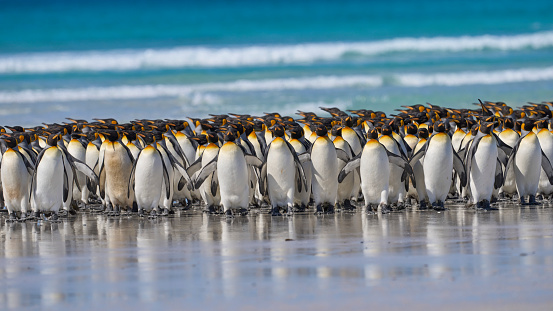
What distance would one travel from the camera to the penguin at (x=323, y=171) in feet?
36.6

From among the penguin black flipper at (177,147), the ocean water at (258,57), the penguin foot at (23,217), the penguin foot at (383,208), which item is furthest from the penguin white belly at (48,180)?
the ocean water at (258,57)

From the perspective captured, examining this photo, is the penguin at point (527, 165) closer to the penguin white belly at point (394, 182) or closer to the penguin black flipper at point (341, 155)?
the penguin white belly at point (394, 182)

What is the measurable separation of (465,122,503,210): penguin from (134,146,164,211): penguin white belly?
3.60 metres

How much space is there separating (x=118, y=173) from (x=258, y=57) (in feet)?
106

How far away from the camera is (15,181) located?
11.3 meters

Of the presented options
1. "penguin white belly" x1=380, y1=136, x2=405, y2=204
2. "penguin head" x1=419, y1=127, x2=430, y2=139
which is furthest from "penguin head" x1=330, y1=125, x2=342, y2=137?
"penguin head" x1=419, y1=127, x2=430, y2=139

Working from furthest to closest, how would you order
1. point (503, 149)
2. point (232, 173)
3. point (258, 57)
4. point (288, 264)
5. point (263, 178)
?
point (258, 57) → point (503, 149) → point (263, 178) → point (232, 173) → point (288, 264)

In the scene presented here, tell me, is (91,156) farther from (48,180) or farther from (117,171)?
(48,180)

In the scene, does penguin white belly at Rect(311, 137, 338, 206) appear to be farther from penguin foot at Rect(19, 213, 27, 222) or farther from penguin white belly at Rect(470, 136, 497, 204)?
penguin foot at Rect(19, 213, 27, 222)

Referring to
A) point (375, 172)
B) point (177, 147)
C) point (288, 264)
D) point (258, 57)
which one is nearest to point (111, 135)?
point (177, 147)

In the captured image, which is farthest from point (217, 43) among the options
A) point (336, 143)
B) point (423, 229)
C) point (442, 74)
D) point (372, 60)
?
point (423, 229)

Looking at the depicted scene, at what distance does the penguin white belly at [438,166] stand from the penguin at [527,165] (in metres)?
0.90

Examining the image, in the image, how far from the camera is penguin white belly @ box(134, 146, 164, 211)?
1124cm

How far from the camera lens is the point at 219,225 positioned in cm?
1010
